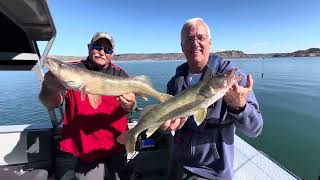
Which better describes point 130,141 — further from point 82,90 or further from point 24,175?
point 24,175

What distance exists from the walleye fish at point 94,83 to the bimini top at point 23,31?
21.3 inches

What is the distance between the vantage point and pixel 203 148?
3.44 meters

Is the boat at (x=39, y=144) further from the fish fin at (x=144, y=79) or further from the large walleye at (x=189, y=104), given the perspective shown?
the large walleye at (x=189, y=104)

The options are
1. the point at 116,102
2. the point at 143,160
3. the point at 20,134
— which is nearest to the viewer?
the point at 116,102

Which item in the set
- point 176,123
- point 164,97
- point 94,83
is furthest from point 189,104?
point 94,83

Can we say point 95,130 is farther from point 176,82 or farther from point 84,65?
point 176,82

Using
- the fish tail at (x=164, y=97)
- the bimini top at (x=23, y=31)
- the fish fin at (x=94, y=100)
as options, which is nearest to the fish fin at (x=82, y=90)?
the fish fin at (x=94, y=100)

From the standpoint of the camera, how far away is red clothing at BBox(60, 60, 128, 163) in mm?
3949

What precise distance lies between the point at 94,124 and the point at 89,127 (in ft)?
0.27

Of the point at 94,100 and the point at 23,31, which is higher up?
the point at 23,31

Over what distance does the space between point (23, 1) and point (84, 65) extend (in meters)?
1.49

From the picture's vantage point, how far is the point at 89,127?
13.0 feet

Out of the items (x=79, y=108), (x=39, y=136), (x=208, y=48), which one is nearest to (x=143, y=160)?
(x=39, y=136)

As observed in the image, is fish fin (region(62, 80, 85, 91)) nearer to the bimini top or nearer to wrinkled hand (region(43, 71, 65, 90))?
wrinkled hand (region(43, 71, 65, 90))
